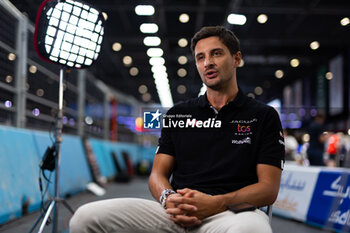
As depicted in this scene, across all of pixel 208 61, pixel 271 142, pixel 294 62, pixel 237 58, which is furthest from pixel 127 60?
pixel 271 142

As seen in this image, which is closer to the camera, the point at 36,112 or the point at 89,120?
the point at 36,112

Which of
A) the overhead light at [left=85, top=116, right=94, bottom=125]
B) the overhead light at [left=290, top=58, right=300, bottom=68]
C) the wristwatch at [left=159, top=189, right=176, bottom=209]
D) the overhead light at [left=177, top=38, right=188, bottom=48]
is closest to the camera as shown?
the wristwatch at [left=159, top=189, right=176, bottom=209]

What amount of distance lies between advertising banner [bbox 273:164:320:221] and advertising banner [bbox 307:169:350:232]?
4.6 inches

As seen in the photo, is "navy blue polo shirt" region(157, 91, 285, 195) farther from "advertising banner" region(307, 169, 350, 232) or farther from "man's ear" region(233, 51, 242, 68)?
"advertising banner" region(307, 169, 350, 232)

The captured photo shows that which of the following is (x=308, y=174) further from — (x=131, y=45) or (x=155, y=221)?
(x=131, y=45)

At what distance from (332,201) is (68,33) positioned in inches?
125

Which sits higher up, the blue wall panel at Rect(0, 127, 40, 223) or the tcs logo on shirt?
the tcs logo on shirt

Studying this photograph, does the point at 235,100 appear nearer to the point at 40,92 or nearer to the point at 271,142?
the point at 271,142

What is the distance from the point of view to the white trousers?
4.77 ft

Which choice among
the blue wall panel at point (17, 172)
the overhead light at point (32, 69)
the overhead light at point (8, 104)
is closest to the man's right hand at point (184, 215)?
the blue wall panel at point (17, 172)

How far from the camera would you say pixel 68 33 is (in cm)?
241

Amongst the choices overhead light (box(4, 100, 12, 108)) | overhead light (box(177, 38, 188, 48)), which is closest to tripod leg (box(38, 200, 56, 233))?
overhead light (box(4, 100, 12, 108))

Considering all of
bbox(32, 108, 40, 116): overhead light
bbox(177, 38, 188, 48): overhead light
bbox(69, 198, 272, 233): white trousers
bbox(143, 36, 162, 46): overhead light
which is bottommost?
bbox(69, 198, 272, 233): white trousers

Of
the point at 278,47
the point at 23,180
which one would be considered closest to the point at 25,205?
the point at 23,180
